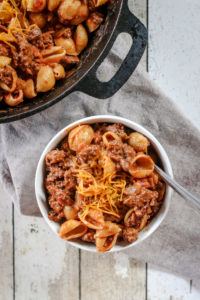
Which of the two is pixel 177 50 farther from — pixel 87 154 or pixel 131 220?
pixel 131 220

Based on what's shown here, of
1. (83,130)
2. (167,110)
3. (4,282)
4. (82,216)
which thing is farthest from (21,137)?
(4,282)

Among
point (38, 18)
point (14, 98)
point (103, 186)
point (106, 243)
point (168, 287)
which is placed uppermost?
point (38, 18)

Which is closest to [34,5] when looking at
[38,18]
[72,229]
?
[38,18]

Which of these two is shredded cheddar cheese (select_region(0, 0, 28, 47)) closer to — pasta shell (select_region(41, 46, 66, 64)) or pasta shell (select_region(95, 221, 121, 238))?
pasta shell (select_region(41, 46, 66, 64))

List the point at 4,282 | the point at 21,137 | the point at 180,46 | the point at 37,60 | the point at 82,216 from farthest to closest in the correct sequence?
the point at 4,282 → the point at 180,46 → the point at 21,137 → the point at 37,60 → the point at 82,216

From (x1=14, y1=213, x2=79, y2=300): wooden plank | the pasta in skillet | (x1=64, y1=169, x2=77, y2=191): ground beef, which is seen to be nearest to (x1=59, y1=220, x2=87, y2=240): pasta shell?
the pasta in skillet

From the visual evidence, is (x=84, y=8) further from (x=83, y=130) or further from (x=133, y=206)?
(x=133, y=206)
